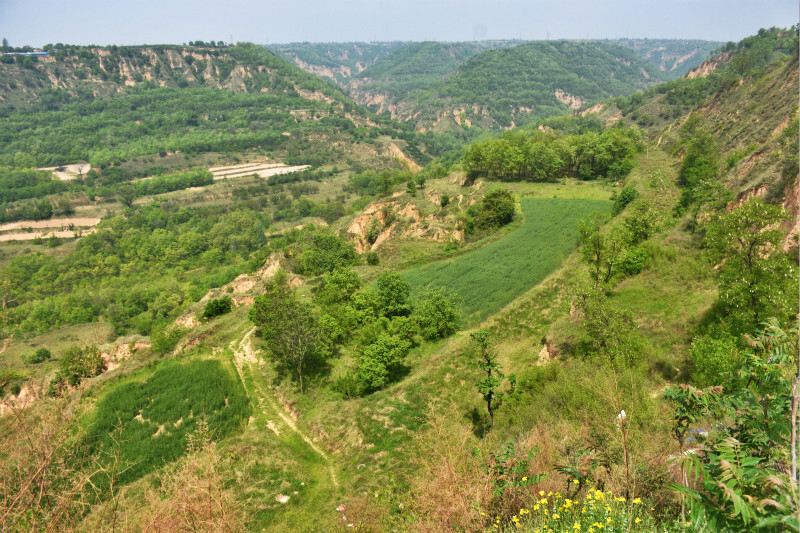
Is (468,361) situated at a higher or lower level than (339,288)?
lower

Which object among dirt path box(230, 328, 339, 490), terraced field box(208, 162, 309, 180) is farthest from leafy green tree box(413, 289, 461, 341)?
terraced field box(208, 162, 309, 180)

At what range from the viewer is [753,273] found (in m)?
18.5

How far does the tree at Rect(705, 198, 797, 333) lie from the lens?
17.7 metres

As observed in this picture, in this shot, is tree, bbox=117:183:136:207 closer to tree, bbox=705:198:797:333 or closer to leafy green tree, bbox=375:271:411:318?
leafy green tree, bbox=375:271:411:318

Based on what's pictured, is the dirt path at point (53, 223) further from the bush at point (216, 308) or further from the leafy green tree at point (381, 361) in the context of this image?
the leafy green tree at point (381, 361)

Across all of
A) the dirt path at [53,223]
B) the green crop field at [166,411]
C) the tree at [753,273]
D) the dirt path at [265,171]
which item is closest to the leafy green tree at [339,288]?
the green crop field at [166,411]

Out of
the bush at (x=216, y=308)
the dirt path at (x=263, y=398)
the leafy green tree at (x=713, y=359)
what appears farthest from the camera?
the bush at (x=216, y=308)

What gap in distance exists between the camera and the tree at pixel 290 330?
29.2 metres

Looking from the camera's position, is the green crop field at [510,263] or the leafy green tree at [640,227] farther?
the green crop field at [510,263]

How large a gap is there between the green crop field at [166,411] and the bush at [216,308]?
13.8m

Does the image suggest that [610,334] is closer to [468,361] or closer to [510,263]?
[468,361]

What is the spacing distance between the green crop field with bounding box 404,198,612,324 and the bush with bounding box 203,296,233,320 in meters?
21.2

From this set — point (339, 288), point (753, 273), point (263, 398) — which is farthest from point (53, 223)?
point (753, 273)

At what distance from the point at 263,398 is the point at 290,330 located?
530 centimetres
